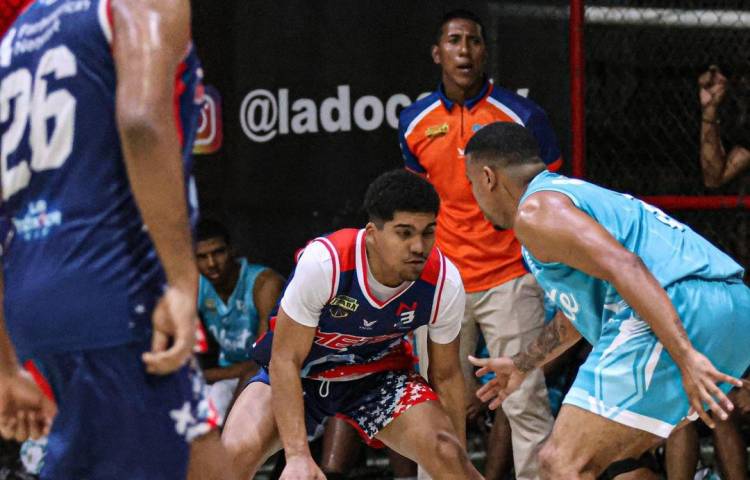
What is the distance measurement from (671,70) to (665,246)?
2544 mm

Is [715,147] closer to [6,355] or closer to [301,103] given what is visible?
[301,103]

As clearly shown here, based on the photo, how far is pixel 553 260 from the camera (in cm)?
351

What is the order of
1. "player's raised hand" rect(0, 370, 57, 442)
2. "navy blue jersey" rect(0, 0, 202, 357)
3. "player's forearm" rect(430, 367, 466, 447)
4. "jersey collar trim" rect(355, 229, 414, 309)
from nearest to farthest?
1. "navy blue jersey" rect(0, 0, 202, 357)
2. "player's raised hand" rect(0, 370, 57, 442)
3. "jersey collar trim" rect(355, 229, 414, 309)
4. "player's forearm" rect(430, 367, 466, 447)

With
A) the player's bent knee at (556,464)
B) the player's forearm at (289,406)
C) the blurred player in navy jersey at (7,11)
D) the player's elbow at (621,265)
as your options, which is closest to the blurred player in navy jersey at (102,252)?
the player's elbow at (621,265)

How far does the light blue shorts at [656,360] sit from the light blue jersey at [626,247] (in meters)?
0.05

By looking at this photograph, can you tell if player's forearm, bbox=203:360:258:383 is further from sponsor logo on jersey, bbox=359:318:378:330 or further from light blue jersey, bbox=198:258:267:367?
sponsor logo on jersey, bbox=359:318:378:330

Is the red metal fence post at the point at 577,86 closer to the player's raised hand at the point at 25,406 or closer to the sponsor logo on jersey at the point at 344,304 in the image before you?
the sponsor logo on jersey at the point at 344,304

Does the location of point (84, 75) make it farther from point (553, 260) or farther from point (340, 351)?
point (340, 351)

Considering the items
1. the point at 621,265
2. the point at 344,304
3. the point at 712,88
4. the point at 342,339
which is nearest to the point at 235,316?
the point at 342,339

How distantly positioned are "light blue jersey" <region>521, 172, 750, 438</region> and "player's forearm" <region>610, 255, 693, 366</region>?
19cm

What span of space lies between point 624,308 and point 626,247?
0.18m

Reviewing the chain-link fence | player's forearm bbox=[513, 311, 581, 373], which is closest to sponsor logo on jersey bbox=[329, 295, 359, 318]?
player's forearm bbox=[513, 311, 581, 373]

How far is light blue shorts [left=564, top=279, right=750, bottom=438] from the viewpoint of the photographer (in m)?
3.46

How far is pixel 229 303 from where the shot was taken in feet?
19.4
